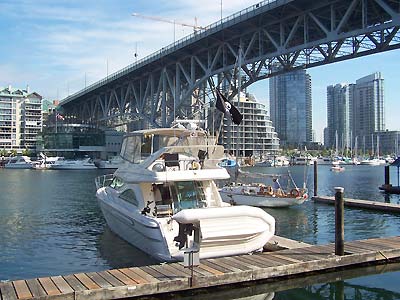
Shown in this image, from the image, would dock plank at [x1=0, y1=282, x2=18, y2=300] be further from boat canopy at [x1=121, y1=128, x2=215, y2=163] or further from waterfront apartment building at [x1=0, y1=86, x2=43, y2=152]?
waterfront apartment building at [x1=0, y1=86, x2=43, y2=152]

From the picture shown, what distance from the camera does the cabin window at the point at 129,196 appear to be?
18891 millimetres

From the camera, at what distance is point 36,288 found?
12.2 m

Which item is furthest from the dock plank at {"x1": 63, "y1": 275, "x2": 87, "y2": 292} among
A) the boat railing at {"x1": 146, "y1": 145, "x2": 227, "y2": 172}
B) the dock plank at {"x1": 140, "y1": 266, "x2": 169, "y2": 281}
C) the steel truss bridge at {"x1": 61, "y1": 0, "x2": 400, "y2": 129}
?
the steel truss bridge at {"x1": 61, "y1": 0, "x2": 400, "y2": 129}

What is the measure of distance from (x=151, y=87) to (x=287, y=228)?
74.3m

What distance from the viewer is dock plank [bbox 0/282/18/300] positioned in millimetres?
11567

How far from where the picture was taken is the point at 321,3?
55.0 metres

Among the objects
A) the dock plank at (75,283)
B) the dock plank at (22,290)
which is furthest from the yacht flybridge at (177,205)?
the dock plank at (22,290)

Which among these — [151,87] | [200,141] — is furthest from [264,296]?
[151,87]

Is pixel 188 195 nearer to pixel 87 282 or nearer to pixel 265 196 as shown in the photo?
pixel 87 282

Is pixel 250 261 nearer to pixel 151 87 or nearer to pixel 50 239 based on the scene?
pixel 50 239

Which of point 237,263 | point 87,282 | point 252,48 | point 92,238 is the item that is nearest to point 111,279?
point 87,282

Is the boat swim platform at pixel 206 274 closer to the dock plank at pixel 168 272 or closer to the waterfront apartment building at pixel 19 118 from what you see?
the dock plank at pixel 168 272

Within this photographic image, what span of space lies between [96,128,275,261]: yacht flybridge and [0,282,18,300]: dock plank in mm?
4865

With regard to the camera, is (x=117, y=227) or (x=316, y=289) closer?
(x=316, y=289)
